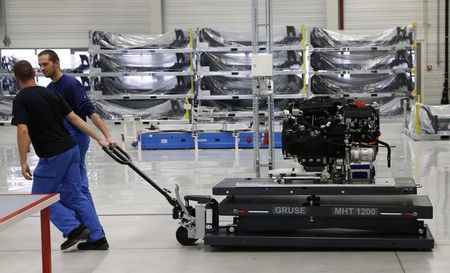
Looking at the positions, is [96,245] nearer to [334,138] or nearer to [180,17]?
[334,138]

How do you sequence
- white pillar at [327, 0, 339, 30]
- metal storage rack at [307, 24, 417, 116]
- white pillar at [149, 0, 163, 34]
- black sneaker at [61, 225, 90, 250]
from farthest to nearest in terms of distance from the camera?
white pillar at [149, 0, 163, 34] → white pillar at [327, 0, 339, 30] → metal storage rack at [307, 24, 417, 116] → black sneaker at [61, 225, 90, 250]

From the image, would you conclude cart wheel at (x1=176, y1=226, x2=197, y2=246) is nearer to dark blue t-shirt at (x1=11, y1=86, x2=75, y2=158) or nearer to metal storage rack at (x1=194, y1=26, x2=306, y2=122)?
dark blue t-shirt at (x1=11, y1=86, x2=75, y2=158)

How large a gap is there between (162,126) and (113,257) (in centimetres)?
786

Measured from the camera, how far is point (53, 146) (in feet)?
15.8

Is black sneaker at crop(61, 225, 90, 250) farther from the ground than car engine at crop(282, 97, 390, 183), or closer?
closer

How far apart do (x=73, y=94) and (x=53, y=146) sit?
671 millimetres

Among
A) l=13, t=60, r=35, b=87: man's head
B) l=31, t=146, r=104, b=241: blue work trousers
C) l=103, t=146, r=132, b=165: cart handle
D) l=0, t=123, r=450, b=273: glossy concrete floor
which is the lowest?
l=0, t=123, r=450, b=273: glossy concrete floor

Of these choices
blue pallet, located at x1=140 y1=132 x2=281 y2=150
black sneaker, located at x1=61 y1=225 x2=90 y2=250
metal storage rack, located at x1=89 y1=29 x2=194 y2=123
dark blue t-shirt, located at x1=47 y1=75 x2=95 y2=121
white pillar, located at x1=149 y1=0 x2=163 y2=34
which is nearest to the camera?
black sneaker, located at x1=61 y1=225 x2=90 y2=250

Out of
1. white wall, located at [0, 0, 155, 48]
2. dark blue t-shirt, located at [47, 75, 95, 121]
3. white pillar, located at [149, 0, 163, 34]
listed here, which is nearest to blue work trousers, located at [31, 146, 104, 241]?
dark blue t-shirt, located at [47, 75, 95, 121]

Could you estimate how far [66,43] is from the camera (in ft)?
64.7

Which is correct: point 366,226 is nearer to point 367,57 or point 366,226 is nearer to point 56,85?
point 56,85

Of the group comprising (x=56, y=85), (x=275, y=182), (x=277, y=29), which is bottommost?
(x=275, y=182)

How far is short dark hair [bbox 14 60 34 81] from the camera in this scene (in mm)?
4695

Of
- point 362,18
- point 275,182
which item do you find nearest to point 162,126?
point 275,182
